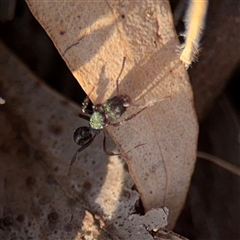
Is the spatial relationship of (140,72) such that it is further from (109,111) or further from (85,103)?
(85,103)

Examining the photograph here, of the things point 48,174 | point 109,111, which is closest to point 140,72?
point 109,111

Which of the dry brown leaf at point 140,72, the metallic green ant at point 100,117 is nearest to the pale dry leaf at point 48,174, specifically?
the metallic green ant at point 100,117

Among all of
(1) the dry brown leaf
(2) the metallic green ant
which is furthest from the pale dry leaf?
(1) the dry brown leaf

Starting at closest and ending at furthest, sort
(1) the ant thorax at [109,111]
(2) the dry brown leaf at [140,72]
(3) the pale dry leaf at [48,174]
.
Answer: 1. (2) the dry brown leaf at [140,72]
2. (1) the ant thorax at [109,111]
3. (3) the pale dry leaf at [48,174]

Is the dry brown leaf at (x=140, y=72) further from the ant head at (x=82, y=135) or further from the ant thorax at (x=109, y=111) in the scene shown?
the ant head at (x=82, y=135)

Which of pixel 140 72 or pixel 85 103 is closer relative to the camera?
pixel 140 72

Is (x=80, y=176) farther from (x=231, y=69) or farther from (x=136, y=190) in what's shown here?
(x=231, y=69)
